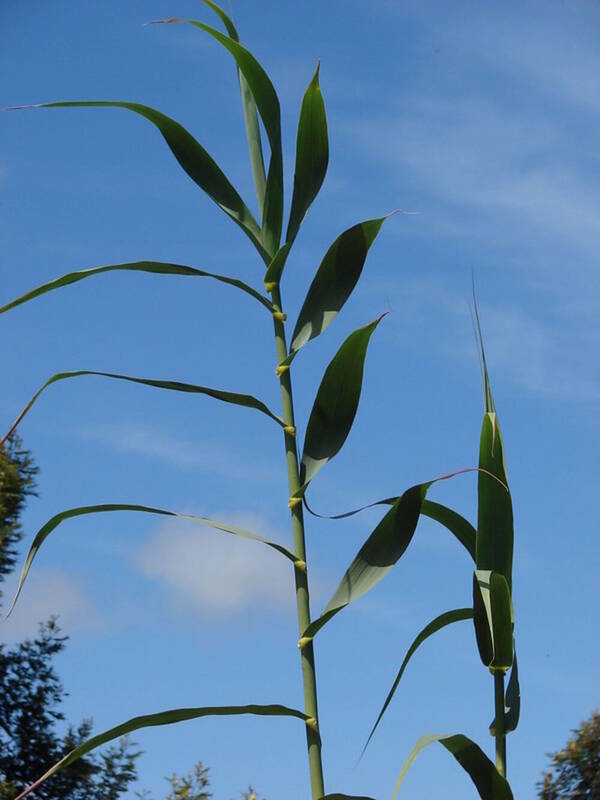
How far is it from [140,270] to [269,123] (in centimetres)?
33

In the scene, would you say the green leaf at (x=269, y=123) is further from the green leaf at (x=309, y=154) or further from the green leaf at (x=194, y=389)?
the green leaf at (x=194, y=389)

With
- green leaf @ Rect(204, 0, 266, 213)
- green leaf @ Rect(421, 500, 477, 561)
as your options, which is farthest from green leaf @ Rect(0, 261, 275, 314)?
green leaf @ Rect(421, 500, 477, 561)

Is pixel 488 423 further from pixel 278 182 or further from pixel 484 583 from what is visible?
pixel 278 182

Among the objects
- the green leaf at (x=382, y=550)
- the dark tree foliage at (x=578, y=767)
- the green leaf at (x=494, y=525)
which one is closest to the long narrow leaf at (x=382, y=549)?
the green leaf at (x=382, y=550)

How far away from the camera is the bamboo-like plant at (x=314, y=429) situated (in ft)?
4.41

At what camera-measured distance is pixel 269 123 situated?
1610mm

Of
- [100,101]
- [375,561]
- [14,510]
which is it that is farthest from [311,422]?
[14,510]

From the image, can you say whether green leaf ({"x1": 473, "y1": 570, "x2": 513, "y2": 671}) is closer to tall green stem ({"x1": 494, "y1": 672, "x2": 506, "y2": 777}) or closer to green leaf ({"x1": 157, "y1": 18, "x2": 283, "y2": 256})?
tall green stem ({"x1": 494, "y1": 672, "x2": 506, "y2": 777})

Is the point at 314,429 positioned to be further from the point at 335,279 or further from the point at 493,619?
the point at 493,619

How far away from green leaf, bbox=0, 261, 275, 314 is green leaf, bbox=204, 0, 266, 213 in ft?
0.55

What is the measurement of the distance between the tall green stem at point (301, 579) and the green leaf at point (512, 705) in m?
0.26

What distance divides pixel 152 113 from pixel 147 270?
0.87ft

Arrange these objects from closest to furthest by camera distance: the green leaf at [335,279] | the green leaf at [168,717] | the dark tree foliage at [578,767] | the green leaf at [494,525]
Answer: the green leaf at [168,717] → the green leaf at [494,525] → the green leaf at [335,279] → the dark tree foliage at [578,767]

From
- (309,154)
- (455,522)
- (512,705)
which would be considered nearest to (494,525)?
(455,522)
